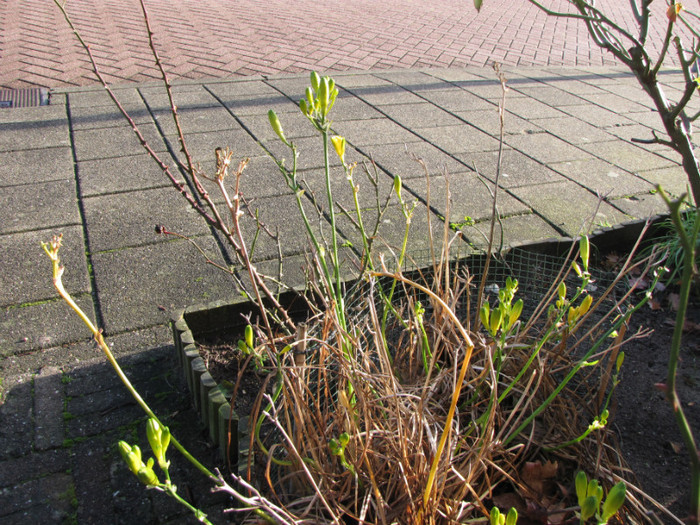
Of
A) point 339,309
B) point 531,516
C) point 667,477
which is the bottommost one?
point 667,477

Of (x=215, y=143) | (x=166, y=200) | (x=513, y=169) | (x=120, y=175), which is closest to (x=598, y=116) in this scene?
(x=513, y=169)

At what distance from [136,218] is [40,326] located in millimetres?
957

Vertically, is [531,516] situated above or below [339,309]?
below

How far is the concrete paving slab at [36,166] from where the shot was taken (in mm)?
3576

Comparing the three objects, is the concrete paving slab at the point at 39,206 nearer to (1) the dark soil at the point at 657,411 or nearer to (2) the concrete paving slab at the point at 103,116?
(2) the concrete paving slab at the point at 103,116

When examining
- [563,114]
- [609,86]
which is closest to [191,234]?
[563,114]

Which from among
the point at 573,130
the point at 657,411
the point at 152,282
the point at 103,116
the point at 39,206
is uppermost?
the point at 103,116

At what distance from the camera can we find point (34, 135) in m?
4.16

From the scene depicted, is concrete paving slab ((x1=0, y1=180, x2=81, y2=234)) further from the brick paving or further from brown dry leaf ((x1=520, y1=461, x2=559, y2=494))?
brown dry leaf ((x1=520, y1=461, x2=559, y2=494))

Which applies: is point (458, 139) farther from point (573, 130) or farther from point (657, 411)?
point (657, 411)

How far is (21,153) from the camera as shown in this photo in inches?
154

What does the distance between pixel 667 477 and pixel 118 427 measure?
171 cm

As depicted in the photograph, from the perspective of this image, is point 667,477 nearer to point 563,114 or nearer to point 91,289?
point 91,289

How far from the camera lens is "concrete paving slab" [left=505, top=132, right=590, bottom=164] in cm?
434
